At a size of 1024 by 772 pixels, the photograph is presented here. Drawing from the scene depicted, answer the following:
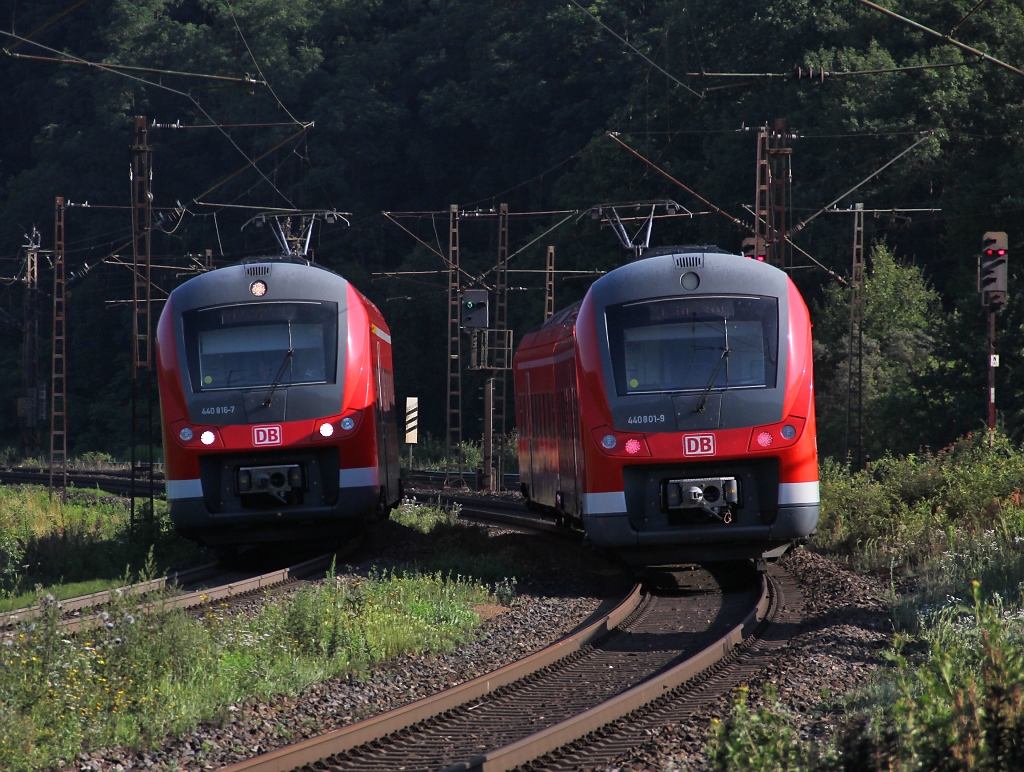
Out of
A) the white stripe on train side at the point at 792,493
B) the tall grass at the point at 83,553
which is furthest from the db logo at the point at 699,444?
the tall grass at the point at 83,553

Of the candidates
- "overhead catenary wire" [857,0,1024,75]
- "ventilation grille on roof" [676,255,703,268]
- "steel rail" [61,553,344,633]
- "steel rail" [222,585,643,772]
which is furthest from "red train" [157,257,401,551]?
"overhead catenary wire" [857,0,1024,75]

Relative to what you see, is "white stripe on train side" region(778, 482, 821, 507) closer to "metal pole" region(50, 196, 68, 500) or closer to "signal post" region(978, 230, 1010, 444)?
"signal post" region(978, 230, 1010, 444)

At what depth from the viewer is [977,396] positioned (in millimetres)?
27844

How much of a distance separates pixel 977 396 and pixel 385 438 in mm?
15768

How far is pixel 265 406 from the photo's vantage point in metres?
14.6

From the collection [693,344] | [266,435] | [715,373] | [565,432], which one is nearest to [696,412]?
[715,373]

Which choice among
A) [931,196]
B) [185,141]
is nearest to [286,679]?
[931,196]

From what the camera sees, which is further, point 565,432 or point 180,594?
point 565,432

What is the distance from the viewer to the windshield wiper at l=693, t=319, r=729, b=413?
12406 mm

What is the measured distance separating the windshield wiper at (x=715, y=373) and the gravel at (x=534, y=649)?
2.14 metres

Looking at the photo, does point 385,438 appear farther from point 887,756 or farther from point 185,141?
point 185,141

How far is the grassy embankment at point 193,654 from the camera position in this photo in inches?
291

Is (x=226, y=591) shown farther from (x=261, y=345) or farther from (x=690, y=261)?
(x=690, y=261)

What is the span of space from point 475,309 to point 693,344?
1732cm
